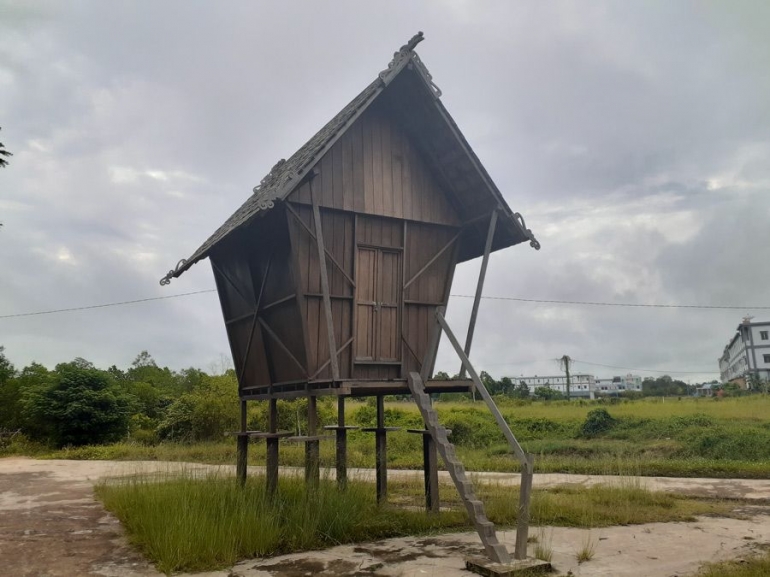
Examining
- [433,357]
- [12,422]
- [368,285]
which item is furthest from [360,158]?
[12,422]

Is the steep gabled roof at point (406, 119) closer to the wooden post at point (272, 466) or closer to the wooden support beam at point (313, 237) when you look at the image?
the wooden support beam at point (313, 237)

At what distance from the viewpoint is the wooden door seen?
866 centimetres

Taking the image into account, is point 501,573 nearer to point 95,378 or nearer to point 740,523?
point 740,523

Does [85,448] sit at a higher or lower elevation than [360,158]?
lower

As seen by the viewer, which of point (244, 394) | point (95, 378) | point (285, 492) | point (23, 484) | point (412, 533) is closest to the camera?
point (412, 533)

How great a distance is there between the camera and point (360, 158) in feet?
29.7

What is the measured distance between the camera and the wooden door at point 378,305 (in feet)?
28.4

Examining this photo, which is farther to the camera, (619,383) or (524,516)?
(619,383)

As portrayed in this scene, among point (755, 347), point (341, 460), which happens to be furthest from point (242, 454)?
point (755, 347)

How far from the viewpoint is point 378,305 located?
29.0 feet

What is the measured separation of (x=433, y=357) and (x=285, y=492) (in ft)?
9.95

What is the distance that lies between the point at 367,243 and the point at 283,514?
403 centimetres

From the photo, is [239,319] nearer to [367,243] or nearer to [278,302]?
[278,302]

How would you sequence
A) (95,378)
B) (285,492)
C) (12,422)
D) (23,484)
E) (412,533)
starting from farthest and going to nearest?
(12,422)
(95,378)
(23,484)
(285,492)
(412,533)
